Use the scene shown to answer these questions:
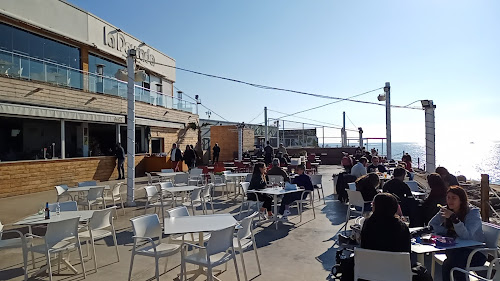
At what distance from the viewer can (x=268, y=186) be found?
7.65m

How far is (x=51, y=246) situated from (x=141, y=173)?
44.5 feet

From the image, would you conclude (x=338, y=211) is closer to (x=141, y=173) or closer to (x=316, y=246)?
(x=316, y=246)

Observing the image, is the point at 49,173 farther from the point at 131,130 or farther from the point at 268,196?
the point at 268,196

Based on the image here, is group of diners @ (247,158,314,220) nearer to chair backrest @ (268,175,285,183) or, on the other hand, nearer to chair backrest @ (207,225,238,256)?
chair backrest @ (268,175,285,183)

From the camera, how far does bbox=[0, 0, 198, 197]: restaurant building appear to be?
37.8 ft

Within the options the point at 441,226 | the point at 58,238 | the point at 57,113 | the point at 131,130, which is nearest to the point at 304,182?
the point at 441,226

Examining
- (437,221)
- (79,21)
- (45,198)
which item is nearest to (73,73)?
(79,21)

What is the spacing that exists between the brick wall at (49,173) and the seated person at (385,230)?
38.3ft

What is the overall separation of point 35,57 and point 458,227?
49.2 ft

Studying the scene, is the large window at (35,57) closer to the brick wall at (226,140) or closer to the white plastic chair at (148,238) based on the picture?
the white plastic chair at (148,238)

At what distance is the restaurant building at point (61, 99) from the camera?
11531 millimetres


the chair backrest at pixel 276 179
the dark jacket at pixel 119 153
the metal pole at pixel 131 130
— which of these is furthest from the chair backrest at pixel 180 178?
the dark jacket at pixel 119 153

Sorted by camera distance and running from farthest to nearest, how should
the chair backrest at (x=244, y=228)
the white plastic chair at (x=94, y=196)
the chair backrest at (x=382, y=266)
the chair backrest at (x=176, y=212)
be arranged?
the white plastic chair at (x=94, y=196)
the chair backrest at (x=176, y=212)
the chair backrest at (x=244, y=228)
the chair backrest at (x=382, y=266)

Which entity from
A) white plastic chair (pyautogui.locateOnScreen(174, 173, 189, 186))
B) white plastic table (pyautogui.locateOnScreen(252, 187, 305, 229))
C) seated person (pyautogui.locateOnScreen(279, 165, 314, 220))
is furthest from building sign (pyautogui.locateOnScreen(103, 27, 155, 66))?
white plastic table (pyautogui.locateOnScreen(252, 187, 305, 229))
